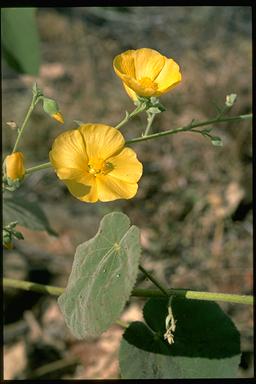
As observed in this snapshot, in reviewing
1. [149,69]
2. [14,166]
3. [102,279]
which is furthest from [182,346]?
[149,69]

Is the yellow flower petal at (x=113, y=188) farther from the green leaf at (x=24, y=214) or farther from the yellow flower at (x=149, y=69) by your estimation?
the green leaf at (x=24, y=214)

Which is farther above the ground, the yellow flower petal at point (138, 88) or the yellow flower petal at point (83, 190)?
the yellow flower petal at point (138, 88)

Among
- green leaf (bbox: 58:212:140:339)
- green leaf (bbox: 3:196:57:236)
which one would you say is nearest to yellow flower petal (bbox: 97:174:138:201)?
green leaf (bbox: 58:212:140:339)

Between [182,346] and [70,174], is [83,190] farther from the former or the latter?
[182,346]

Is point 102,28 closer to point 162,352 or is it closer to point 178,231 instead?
point 178,231

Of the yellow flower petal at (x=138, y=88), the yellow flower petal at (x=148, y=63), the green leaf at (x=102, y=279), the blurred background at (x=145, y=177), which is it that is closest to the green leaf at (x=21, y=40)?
the blurred background at (x=145, y=177)

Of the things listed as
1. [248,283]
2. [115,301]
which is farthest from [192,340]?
[248,283]
